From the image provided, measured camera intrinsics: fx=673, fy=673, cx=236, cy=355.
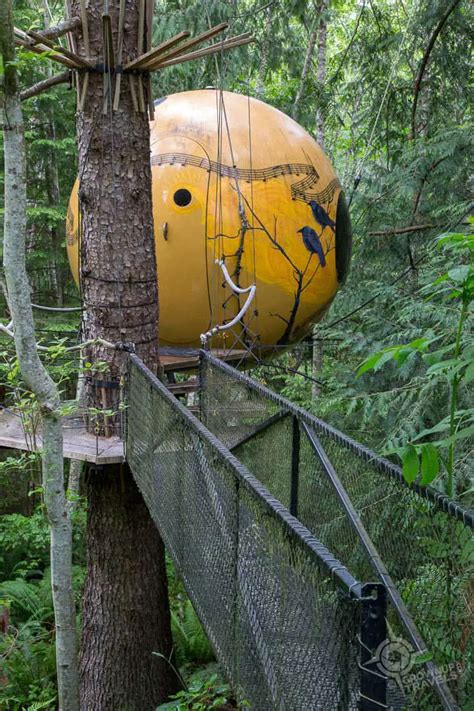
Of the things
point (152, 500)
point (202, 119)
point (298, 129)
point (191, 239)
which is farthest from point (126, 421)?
point (298, 129)

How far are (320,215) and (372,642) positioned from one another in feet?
14.9

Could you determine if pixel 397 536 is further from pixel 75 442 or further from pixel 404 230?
pixel 404 230

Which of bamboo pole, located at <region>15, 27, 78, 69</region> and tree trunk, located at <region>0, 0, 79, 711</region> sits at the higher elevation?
bamboo pole, located at <region>15, 27, 78, 69</region>

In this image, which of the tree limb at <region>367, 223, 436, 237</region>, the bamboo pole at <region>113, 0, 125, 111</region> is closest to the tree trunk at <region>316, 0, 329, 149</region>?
the tree limb at <region>367, 223, 436, 237</region>

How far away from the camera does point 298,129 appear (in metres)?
5.87

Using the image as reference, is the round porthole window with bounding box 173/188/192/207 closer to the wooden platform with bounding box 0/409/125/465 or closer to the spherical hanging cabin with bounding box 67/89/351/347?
the spherical hanging cabin with bounding box 67/89/351/347

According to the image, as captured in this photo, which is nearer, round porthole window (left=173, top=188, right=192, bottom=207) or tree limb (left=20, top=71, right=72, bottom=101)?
tree limb (left=20, top=71, right=72, bottom=101)

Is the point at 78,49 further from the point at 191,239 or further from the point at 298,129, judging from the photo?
the point at 298,129

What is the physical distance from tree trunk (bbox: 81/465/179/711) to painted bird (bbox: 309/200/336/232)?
261cm

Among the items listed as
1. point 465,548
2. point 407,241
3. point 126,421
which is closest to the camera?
point 465,548

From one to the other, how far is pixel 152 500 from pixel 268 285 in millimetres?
2359

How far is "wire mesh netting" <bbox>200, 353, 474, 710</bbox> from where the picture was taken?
221cm

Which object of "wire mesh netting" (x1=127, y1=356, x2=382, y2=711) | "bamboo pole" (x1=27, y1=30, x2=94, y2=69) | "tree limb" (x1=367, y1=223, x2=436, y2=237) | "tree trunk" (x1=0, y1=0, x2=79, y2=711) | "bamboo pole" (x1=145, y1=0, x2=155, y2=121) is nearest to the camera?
"wire mesh netting" (x1=127, y1=356, x2=382, y2=711)

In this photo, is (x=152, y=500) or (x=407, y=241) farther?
(x=407, y=241)
